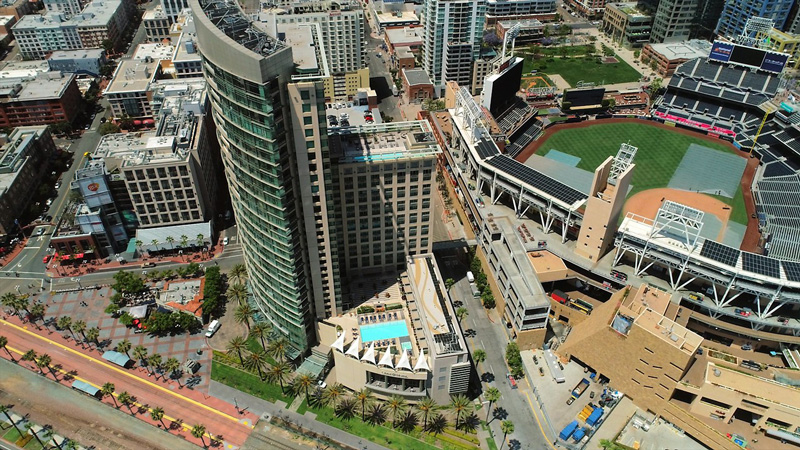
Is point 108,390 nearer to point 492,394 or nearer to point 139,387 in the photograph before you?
point 139,387

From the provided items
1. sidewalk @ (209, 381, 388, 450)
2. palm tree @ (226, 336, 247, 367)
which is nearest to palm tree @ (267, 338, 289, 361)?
palm tree @ (226, 336, 247, 367)

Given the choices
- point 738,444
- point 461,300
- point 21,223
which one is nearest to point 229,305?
point 461,300

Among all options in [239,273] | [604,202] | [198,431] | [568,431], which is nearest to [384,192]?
[239,273]

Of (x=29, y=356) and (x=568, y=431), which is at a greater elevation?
(x=29, y=356)

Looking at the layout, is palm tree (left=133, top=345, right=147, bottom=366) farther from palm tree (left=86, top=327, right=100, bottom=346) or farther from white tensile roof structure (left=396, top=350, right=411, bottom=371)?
white tensile roof structure (left=396, top=350, right=411, bottom=371)

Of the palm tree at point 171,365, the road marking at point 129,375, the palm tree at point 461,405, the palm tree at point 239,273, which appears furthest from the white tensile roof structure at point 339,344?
the palm tree at point 239,273

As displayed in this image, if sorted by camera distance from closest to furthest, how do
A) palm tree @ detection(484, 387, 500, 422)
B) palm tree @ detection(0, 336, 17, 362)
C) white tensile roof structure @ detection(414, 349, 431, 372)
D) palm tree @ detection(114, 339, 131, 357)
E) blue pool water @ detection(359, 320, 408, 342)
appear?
white tensile roof structure @ detection(414, 349, 431, 372) → palm tree @ detection(484, 387, 500, 422) → blue pool water @ detection(359, 320, 408, 342) → palm tree @ detection(114, 339, 131, 357) → palm tree @ detection(0, 336, 17, 362)
